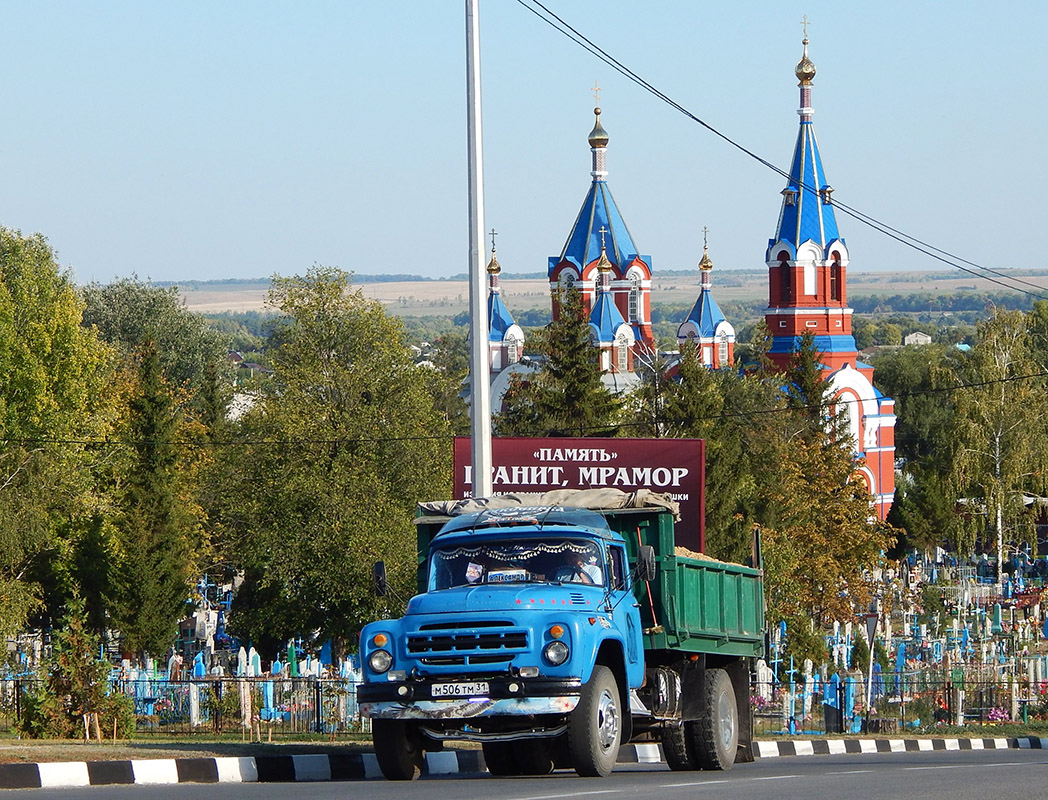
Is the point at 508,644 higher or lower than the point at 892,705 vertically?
higher

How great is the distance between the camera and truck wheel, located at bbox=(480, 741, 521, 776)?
15.2 m

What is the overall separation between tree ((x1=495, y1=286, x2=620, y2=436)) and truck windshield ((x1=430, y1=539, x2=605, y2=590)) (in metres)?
37.1

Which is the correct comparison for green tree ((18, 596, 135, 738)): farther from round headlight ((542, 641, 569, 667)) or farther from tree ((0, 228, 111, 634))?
tree ((0, 228, 111, 634))

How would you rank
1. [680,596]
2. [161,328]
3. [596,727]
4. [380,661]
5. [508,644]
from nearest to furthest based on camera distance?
[508,644]
[596,727]
[380,661]
[680,596]
[161,328]

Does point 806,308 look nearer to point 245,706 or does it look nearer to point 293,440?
point 293,440

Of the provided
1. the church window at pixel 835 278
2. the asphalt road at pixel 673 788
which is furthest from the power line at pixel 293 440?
the church window at pixel 835 278

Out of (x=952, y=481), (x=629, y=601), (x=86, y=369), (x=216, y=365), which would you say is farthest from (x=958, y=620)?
(x=629, y=601)

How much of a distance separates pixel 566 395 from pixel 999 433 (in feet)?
78.1

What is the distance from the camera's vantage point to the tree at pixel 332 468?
130ft

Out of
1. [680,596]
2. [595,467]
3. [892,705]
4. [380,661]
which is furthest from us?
[892,705]

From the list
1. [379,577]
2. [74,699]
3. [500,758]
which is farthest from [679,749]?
[74,699]

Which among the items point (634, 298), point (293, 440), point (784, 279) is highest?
point (784, 279)

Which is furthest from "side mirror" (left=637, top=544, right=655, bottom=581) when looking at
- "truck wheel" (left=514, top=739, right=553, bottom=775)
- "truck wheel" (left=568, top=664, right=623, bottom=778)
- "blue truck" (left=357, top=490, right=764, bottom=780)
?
"truck wheel" (left=514, top=739, right=553, bottom=775)

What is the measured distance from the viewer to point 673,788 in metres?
12.0
